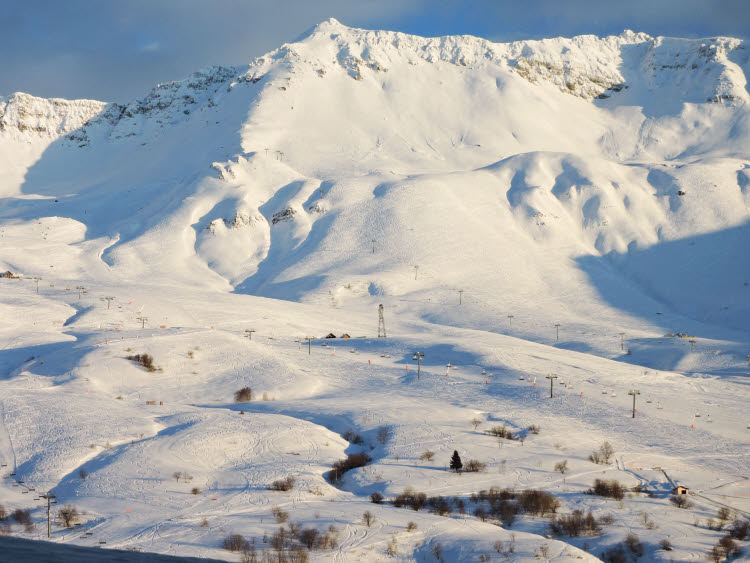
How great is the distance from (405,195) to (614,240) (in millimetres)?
53245

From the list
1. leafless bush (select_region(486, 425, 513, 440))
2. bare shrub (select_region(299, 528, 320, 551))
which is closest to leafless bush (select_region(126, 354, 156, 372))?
leafless bush (select_region(486, 425, 513, 440))

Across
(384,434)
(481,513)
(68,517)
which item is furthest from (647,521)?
(68,517)

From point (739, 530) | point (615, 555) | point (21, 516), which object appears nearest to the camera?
point (615, 555)

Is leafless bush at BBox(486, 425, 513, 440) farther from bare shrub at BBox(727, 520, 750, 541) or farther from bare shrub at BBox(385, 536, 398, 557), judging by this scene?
bare shrub at BBox(385, 536, 398, 557)

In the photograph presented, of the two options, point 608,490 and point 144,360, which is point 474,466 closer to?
point 608,490

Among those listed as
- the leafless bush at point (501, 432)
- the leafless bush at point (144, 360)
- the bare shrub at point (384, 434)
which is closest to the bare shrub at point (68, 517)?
the bare shrub at point (384, 434)

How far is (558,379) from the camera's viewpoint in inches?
3172

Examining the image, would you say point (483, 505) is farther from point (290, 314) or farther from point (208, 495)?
point (290, 314)

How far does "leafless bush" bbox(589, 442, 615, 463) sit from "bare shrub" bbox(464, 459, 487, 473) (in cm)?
922

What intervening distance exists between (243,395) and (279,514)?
33629 millimetres

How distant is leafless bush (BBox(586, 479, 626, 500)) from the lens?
1796 inches

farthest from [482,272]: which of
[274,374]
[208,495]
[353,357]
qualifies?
[208,495]

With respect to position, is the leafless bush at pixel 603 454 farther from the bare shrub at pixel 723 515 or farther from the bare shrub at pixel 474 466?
the bare shrub at pixel 723 515

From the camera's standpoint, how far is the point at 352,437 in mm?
57750
